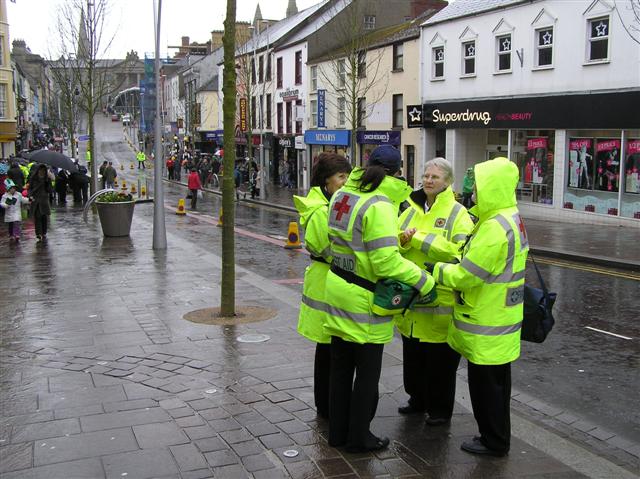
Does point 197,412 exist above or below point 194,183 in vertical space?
below

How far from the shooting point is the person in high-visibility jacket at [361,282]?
4.20 m

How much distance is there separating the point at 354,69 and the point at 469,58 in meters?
5.71

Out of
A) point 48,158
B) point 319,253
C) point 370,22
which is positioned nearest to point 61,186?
point 48,158

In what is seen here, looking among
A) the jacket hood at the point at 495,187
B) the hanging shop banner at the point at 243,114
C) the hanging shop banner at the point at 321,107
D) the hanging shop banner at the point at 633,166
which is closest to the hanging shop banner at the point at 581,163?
the hanging shop banner at the point at 633,166

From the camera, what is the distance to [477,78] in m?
25.8

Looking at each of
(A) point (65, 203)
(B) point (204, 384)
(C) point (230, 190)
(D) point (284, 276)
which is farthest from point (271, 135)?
(B) point (204, 384)

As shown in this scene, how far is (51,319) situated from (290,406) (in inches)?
169

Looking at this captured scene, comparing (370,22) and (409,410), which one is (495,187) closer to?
(409,410)

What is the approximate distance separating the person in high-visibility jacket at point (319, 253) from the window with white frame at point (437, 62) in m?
24.1

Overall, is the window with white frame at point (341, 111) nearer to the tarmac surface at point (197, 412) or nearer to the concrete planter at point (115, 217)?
the concrete planter at point (115, 217)

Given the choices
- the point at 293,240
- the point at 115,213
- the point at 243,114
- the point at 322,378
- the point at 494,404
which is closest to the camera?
the point at 494,404

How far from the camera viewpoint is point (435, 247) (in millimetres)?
4719

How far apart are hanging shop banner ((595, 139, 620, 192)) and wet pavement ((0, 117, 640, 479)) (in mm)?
10796

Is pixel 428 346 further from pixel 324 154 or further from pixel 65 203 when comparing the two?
pixel 65 203
